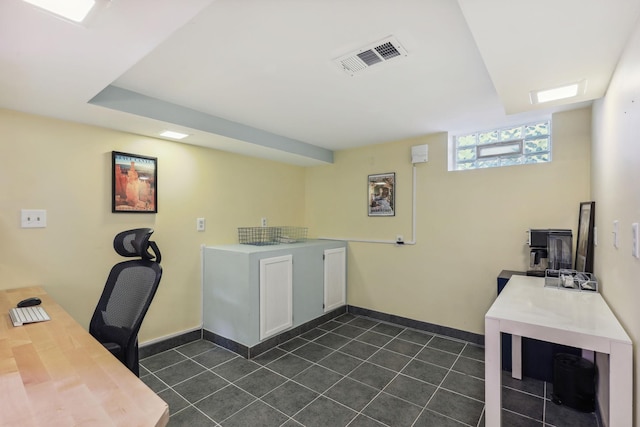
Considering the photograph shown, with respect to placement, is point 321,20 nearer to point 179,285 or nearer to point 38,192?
point 38,192

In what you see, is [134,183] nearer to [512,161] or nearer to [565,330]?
[565,330]

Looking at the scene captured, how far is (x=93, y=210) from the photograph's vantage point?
2463 mm

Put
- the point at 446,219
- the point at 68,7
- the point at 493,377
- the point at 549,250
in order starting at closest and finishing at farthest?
Answer: the point at 68,7
the point at 493,377
the point at 549,250
the point at 446,219

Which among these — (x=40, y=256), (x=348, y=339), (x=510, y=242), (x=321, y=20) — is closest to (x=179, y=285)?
(x=40, y=256)

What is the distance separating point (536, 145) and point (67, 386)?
3.62 m

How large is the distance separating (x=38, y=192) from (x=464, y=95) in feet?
10.6

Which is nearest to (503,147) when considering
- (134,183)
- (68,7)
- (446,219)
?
(446,219)

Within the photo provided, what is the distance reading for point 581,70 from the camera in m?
1.54

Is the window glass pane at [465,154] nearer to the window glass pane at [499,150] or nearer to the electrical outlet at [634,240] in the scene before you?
the window glass pane at [499,150]

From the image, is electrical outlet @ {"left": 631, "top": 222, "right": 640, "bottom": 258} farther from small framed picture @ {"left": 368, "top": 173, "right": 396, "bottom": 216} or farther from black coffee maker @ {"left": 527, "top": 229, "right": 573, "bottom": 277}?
small framed picture @ {"left": 368, "top": 173, "right": 396, "bottom": 216}

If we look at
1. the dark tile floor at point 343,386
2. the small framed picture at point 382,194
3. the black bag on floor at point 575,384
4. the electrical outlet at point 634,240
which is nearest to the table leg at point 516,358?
the dark tile floor at point 343,386

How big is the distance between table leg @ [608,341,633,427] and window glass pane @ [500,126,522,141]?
7.58ft

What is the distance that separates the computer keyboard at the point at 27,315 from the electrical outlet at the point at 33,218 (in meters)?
0.73

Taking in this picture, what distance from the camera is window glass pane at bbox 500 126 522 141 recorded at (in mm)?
2939
